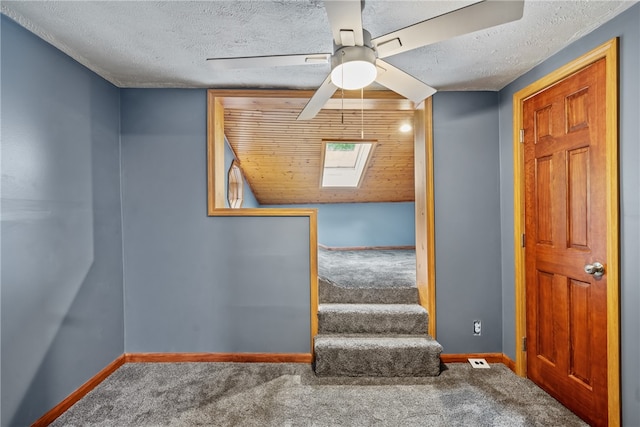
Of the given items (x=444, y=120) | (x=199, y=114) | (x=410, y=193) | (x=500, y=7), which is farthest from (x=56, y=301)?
(x=410, y=193)

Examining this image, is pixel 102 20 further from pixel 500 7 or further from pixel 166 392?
pixel 166 392

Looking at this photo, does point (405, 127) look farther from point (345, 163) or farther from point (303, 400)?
point (303, 400)

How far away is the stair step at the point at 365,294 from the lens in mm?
2904

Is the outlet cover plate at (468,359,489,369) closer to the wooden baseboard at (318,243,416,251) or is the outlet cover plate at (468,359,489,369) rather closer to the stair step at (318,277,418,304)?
the stair step at (318,277,418,304)

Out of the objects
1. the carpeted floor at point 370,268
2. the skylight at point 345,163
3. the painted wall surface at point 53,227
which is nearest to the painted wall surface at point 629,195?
the carpeted floor at point 370,268

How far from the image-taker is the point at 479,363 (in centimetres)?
255

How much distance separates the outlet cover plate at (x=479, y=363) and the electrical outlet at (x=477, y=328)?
20 cm

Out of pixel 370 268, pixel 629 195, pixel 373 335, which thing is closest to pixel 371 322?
pixel 373 335

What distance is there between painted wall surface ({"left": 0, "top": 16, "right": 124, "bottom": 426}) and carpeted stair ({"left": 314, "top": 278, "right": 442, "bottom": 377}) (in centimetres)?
163

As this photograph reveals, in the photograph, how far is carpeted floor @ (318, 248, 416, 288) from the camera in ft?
10.6

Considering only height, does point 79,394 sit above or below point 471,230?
below

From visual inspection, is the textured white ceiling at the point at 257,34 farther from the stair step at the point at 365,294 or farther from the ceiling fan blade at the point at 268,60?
the stair step at the point at 365,294

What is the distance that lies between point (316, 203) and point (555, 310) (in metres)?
4.27

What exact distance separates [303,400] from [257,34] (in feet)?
7.38
